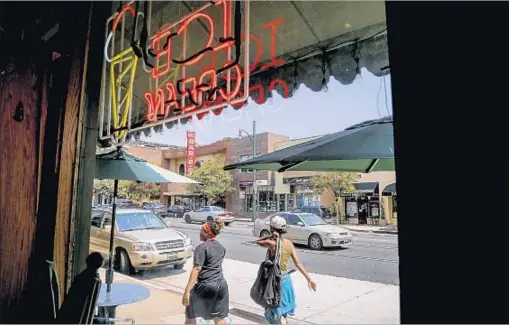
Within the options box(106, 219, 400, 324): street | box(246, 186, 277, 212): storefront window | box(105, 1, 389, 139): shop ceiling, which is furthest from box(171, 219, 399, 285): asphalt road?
box(246, 186, 277, 212): storefront window

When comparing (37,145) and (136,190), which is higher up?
(136,190)

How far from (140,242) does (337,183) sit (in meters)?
17.6

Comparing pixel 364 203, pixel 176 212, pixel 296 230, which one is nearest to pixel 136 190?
pixel 176 212

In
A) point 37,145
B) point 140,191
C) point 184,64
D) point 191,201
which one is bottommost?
point 191,201

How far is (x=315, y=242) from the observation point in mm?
12828

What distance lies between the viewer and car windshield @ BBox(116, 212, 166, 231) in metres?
9.36

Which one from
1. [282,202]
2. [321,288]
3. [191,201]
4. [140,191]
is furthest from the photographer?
[140,191]

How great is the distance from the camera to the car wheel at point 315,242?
12687mm

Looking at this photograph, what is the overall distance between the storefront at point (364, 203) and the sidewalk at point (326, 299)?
17.1 metres

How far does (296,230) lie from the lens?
526 inches

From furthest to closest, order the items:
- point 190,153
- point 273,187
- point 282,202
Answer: point 190,153 → point 273,187 → point 282,202

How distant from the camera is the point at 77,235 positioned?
2312 mm

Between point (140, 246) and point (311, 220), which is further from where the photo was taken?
point (311, 220)

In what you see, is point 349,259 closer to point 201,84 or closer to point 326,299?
point 326,299
